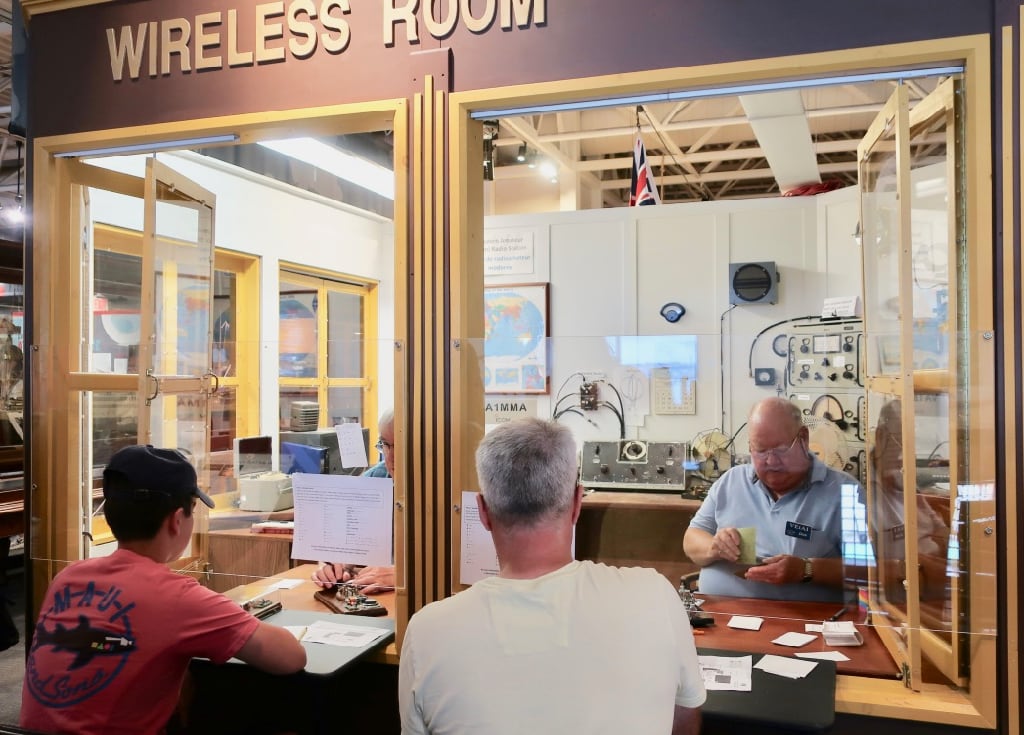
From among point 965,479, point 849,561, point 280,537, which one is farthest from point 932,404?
point 280,537

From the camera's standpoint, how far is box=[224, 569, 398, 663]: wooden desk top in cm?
214

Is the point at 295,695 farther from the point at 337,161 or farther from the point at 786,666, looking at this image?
the point at 337,161

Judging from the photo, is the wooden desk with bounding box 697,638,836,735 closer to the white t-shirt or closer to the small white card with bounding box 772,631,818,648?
the small white card with bounding box 772,631,818,648

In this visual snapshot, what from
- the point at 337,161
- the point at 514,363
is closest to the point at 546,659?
the point at 514,363

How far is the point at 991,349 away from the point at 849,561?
826 millimetres

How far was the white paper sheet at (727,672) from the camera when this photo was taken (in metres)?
1.74

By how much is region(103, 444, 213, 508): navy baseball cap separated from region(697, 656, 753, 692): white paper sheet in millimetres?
1268

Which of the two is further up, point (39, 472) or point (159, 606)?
point (39, 472)

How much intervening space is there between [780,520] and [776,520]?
14 millimetres

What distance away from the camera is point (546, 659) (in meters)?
1.20

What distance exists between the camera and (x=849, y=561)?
2.30 meters

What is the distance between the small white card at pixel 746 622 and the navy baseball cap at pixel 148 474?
151cm

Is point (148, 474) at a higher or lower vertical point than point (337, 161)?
lower

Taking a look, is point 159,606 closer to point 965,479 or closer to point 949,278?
point 965,479
